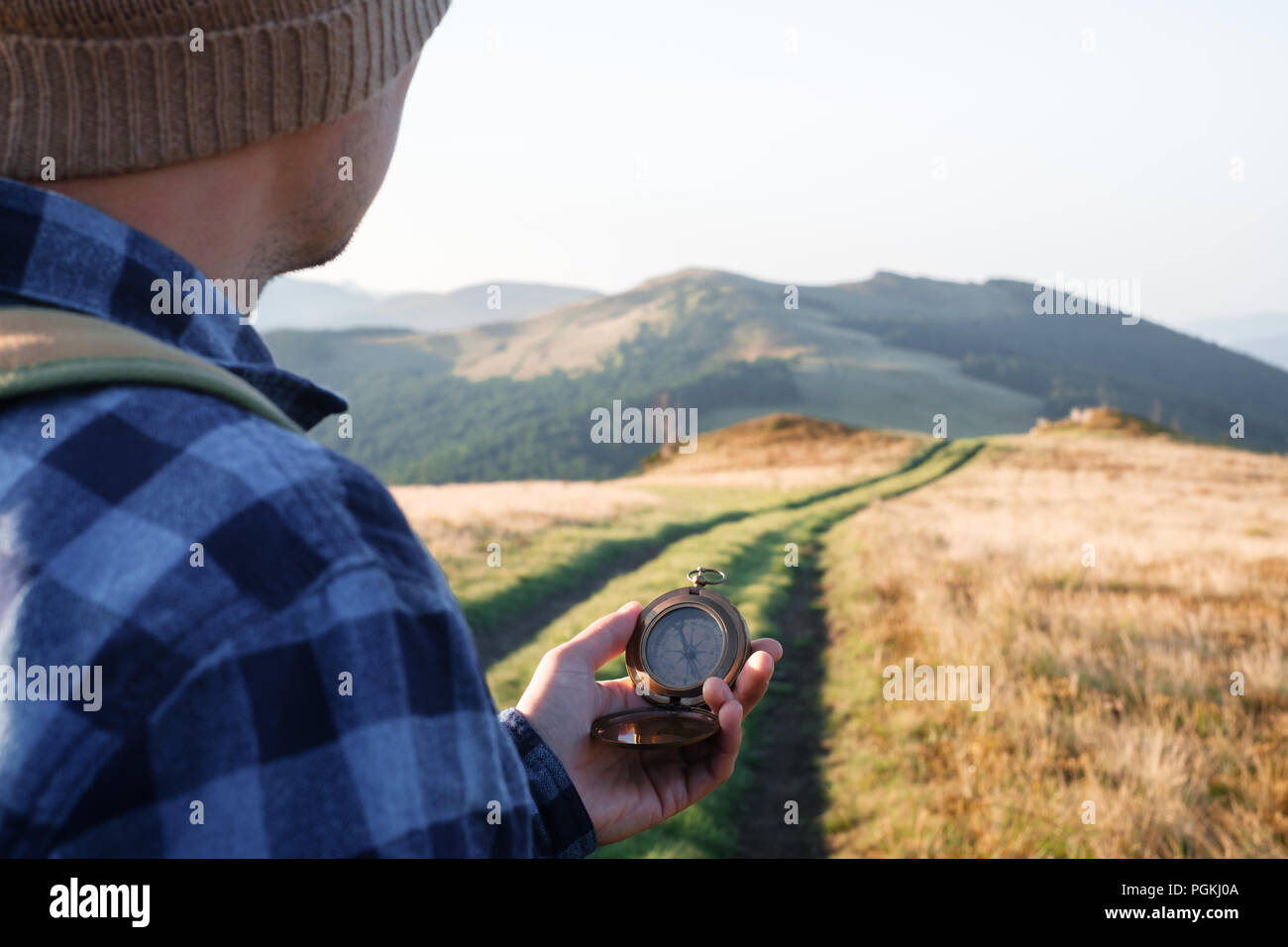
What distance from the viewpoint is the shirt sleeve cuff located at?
2035 mm

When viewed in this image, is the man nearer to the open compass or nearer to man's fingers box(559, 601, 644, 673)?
the open compass

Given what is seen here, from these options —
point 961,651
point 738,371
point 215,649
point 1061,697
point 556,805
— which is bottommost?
point 1061,697

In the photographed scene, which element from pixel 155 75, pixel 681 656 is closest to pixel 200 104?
pixel 155 75

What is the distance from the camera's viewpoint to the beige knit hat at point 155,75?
3.96ft

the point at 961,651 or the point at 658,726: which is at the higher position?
the point at 658,726

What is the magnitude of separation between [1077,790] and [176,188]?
634cm

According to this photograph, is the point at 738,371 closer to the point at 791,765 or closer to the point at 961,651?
the point at 961,651

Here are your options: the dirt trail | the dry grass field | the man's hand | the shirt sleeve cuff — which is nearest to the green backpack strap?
the shirt sleeve cuff

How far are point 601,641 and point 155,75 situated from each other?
1.70 meters

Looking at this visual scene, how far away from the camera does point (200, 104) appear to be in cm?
128

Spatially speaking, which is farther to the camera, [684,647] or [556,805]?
[684,647]
